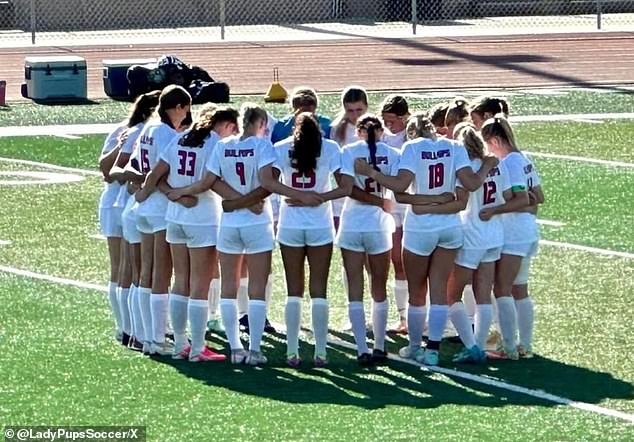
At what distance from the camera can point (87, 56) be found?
29625mm

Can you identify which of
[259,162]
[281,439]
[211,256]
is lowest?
[281,439]

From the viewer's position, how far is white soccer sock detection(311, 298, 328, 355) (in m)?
10.8

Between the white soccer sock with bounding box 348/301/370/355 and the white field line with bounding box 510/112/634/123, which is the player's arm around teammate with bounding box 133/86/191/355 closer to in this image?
the white soccer sock with bounding box 348/301/370/355

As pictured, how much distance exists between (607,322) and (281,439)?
12.4 ft

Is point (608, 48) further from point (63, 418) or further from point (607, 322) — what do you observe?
point (63, 418)

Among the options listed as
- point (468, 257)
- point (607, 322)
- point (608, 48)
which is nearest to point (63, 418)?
point (468, 257)

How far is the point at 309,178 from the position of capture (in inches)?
419

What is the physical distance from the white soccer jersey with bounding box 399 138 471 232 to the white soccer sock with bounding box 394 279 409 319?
132 centimetres

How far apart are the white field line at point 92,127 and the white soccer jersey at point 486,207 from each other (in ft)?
36.3

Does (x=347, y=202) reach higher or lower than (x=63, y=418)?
higher

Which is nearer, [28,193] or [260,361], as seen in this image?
[260,361]

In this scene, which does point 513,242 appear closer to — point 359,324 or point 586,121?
point 359,324

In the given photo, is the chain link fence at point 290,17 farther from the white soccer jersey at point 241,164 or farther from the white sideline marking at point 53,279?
the white soccer jersey at point 241,164

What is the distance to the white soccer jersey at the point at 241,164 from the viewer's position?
34.8 ft
